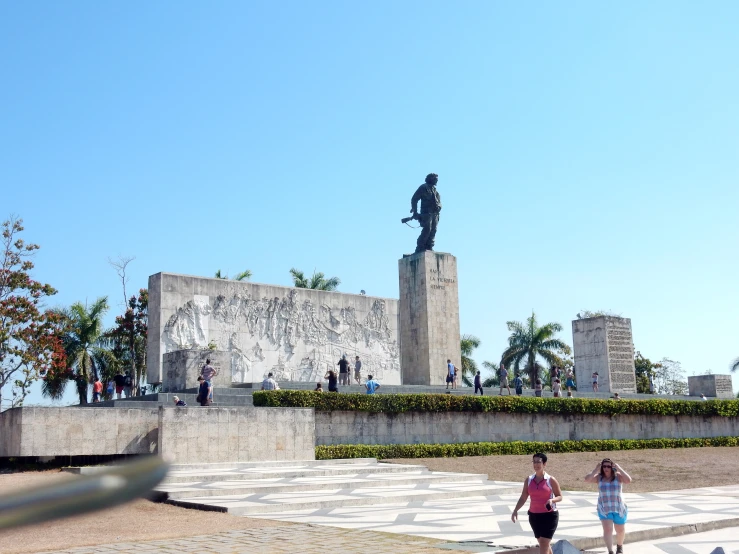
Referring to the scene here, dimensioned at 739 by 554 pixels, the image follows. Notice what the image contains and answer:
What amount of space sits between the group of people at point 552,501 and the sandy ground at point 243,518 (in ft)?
10.6

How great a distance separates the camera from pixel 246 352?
2520 cm

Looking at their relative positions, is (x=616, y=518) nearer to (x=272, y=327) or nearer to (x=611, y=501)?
(x=611, y=501)

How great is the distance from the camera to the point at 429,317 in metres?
24.0

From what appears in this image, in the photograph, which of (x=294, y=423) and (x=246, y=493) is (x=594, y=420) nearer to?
(x=294, y=423)

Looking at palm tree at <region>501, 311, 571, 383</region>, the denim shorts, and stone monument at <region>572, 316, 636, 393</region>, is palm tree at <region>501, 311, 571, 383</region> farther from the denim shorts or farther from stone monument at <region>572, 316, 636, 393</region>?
the denim shorts

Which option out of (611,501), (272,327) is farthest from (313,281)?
(611,501)

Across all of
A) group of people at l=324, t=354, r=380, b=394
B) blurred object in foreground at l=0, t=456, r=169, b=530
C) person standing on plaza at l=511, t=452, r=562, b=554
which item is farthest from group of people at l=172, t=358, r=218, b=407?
blurred object in foreground at l=0, t=456, r=169, b=530

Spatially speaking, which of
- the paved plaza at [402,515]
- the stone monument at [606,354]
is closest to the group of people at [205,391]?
the paved plaza at [402,515]

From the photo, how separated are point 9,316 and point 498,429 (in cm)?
1471

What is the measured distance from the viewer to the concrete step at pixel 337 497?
31.6ft

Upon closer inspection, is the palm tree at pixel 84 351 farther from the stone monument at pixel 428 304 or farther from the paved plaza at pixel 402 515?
the paved plaza at pixel 402 515

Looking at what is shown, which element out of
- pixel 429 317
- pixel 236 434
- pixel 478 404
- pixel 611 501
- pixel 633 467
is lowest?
pixel 633 467

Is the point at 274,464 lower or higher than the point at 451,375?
lower

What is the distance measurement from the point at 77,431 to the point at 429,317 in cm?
1266
